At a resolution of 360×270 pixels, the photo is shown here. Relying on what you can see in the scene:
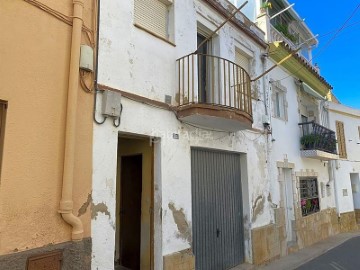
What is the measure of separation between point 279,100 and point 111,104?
792cm

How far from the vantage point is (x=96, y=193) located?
174 inches

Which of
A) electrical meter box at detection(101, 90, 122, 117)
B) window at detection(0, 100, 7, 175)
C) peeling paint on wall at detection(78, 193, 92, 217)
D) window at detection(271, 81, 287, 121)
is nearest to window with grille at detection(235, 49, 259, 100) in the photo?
window at detection(271, 81, 287, 121)

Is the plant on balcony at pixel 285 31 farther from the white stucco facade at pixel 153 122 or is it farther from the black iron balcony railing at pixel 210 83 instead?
the black iron balcony railing at pixel 210 83

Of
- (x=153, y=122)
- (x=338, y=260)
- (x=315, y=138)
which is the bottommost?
(x=338, y=260)

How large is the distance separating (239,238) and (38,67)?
20.0 feet

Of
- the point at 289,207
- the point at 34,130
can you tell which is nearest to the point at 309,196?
the point at 289,207

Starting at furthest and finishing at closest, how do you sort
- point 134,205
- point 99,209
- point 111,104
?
point 134,205 < point 111,104 < point 99,209

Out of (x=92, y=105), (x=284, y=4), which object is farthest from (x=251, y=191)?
(x=284, y=4)

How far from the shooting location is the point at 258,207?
26.8ft

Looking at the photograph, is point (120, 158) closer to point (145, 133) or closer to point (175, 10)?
point (145, 133)

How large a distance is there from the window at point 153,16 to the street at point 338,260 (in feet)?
22.7

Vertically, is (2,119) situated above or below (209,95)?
below

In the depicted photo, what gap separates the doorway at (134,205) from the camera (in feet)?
18.9

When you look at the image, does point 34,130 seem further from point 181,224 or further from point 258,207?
point 258,207
